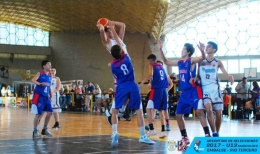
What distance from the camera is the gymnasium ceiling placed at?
129ft

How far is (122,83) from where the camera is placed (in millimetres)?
7871

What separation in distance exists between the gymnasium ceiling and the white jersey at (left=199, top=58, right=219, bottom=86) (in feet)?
91.7

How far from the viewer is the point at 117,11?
41.9m

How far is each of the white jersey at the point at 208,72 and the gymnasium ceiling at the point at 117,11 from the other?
27.9 meters

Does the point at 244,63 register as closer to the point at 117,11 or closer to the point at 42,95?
the point at 117,11

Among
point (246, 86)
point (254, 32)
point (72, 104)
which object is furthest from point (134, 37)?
point (246, 86)

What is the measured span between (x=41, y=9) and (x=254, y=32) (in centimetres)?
2328

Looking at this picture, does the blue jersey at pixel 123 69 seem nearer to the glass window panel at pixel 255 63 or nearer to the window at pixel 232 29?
the window at pixel 232 29

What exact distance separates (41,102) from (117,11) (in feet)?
106

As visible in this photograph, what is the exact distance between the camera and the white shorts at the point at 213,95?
7.84 metres

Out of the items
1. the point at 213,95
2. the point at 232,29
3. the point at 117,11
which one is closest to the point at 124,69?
the point at 213,95

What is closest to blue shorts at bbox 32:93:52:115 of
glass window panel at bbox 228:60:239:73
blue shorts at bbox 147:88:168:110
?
blue shorts at bbox 147:88:168:110

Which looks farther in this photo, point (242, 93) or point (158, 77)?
point (242, 93)

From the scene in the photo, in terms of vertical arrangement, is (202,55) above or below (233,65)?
below
